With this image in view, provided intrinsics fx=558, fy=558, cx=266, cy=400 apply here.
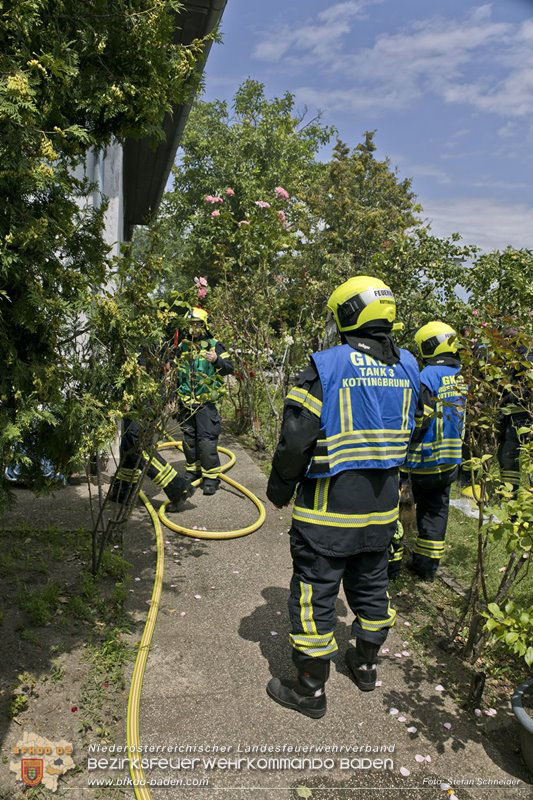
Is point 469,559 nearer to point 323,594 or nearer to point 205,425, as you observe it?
point 323,594

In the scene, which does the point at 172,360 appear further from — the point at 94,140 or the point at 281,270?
the point at 281,270

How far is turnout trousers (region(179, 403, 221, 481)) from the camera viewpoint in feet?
19.8

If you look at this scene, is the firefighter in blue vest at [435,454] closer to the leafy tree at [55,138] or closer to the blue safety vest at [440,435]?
the blue safety vest at [440,435]

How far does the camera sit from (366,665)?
3.07 meters

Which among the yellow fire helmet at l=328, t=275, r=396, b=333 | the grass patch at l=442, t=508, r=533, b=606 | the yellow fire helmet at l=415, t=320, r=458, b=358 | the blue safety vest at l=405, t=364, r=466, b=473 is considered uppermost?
the yellow fire helmet at l=328, t=275, r=396, b=333

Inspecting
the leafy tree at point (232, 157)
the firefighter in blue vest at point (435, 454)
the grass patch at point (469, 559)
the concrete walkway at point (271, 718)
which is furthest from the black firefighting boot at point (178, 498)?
the leafy tree at point (232, 157)

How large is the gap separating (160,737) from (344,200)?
6.91 m

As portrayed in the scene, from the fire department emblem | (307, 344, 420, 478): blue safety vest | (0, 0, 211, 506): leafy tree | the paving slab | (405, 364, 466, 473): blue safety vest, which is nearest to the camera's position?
(0, 0, 211, 506): leafy tree

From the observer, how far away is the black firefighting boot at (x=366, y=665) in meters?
3.04

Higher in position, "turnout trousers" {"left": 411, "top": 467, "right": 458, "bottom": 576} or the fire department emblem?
"turnout trousers" {"left": 411, "top": 467, "right": 458, "bottom": 576}

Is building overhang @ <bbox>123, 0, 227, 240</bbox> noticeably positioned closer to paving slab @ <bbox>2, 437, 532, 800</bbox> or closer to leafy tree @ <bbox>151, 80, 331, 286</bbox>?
paving slab @ <bbox>2, 437, 532, 800</bbox>

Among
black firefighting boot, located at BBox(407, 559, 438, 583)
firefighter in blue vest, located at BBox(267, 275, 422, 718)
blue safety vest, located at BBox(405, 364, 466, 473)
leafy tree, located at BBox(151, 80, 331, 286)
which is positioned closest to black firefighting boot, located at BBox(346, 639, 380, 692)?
firefighter in blue vest, located at BBox(267, 275, 422, 718)

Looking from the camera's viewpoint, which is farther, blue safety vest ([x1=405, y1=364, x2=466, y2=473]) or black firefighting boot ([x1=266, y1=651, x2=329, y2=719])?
blue safety vest ([x1=405, y1=364, x2=466, y2=473])

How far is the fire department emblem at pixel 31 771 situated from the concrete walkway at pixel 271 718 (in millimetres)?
458
